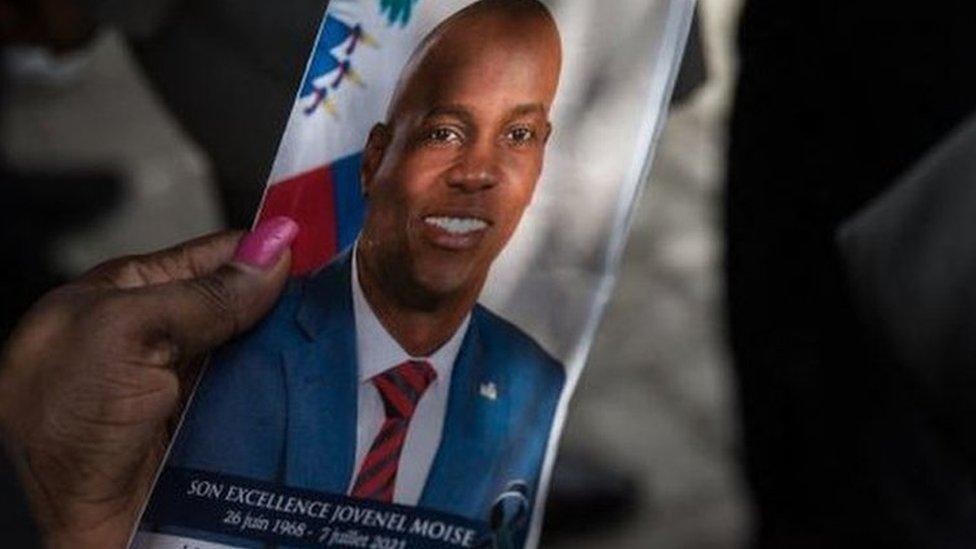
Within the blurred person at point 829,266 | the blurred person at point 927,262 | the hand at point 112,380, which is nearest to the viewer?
the hand at point 112,380

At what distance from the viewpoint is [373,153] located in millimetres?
934

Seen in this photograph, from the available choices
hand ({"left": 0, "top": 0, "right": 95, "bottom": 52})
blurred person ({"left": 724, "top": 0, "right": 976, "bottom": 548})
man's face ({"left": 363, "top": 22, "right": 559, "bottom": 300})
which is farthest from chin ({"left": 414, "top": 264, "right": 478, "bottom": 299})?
blurred person ({"left": 724, "top": 0, "right": 976, "bottom": 548})

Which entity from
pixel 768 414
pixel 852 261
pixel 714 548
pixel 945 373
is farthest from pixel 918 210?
pixel 714 548

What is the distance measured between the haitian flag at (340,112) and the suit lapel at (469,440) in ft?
0.28

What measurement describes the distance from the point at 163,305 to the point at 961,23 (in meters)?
0.97

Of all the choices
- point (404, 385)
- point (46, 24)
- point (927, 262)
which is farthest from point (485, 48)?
A: point (927, 262)

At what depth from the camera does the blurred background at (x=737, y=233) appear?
115 centimetres

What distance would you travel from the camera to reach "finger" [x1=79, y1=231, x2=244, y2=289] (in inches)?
37.6

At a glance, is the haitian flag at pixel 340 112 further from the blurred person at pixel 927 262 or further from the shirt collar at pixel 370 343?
the blurred person at pixel 927 262

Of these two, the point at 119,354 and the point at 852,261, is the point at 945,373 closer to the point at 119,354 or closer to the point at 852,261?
the point at 852,261

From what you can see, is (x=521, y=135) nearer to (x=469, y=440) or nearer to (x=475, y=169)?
(x=475, y=169)

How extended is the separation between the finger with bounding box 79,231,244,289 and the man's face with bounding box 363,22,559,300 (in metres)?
0.07

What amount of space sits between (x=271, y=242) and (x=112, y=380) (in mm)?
90

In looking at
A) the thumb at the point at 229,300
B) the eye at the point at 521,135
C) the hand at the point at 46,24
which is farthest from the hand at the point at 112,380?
the hand at the point at 46,24
